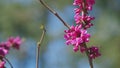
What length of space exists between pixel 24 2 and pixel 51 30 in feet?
5.95

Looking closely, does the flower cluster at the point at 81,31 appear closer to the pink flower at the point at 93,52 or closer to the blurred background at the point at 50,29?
the pink flower at the point at 93,52

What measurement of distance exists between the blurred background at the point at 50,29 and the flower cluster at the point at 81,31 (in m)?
15.6

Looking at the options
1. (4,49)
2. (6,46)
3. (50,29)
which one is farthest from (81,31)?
(50,29)

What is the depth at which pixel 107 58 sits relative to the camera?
18594 mm

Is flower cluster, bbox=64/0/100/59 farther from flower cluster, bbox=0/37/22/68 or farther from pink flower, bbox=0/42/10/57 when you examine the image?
pink flower, bbox=0/42/10/57

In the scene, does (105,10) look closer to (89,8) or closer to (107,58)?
(107,58)

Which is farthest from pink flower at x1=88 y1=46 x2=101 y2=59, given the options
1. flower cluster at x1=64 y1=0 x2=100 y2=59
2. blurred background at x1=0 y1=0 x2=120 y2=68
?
blurred background at x1=0 y1=0 x2=120 y2=68

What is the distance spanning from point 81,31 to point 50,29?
20.2 meters

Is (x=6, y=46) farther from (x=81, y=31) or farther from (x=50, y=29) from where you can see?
(x=50, y=29)

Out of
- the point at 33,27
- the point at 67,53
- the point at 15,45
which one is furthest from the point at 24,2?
the point at 15,45

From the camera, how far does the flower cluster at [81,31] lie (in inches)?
87.3

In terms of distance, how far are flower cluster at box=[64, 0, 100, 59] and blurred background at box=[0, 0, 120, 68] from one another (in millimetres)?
15586

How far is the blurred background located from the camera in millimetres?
18625

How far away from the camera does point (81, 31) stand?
224 cm
